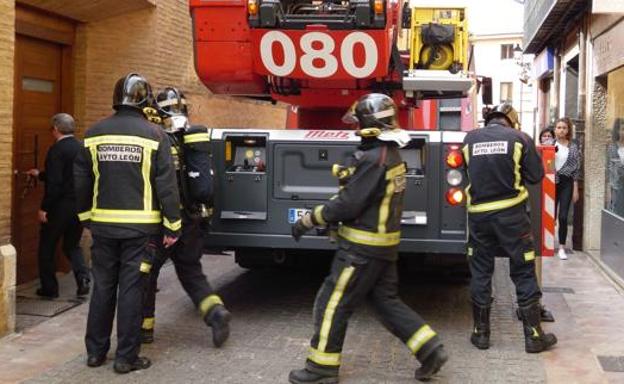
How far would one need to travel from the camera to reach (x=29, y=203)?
25.3 feet

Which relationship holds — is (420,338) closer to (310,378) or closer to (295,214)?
(310,378)

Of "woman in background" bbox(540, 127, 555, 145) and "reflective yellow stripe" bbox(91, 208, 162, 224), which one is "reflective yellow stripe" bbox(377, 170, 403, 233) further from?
"woman in background" bbox(540, 127, 555, 145)

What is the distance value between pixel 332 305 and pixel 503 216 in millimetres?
1533

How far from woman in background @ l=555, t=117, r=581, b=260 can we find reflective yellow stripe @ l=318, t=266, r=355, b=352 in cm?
566

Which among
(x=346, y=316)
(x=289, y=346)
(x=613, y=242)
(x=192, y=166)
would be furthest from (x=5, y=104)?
(x=613, y=242)

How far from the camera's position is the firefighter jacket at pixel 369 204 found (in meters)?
4.72

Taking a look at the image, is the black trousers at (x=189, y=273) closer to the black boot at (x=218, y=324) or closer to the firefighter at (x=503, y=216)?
the black boot at (x=218, y=324)

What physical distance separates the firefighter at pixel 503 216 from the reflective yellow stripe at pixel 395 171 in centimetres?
94

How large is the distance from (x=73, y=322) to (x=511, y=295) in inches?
160

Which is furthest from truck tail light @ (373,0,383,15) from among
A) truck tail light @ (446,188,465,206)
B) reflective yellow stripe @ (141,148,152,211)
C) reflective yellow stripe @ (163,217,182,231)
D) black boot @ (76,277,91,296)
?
black boot @ (76,277,91,296)

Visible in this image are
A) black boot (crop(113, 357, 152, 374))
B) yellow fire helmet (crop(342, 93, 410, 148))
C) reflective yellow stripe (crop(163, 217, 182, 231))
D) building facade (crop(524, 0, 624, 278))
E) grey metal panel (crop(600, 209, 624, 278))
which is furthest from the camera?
building facade (crop(524, 0, 624, 278))

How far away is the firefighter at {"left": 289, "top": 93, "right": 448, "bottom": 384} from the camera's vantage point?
4.75m

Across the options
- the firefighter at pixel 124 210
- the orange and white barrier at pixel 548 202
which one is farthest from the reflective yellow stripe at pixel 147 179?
the orange and white barrier at pixel 548 202

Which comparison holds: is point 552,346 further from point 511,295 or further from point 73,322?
point 73,322
